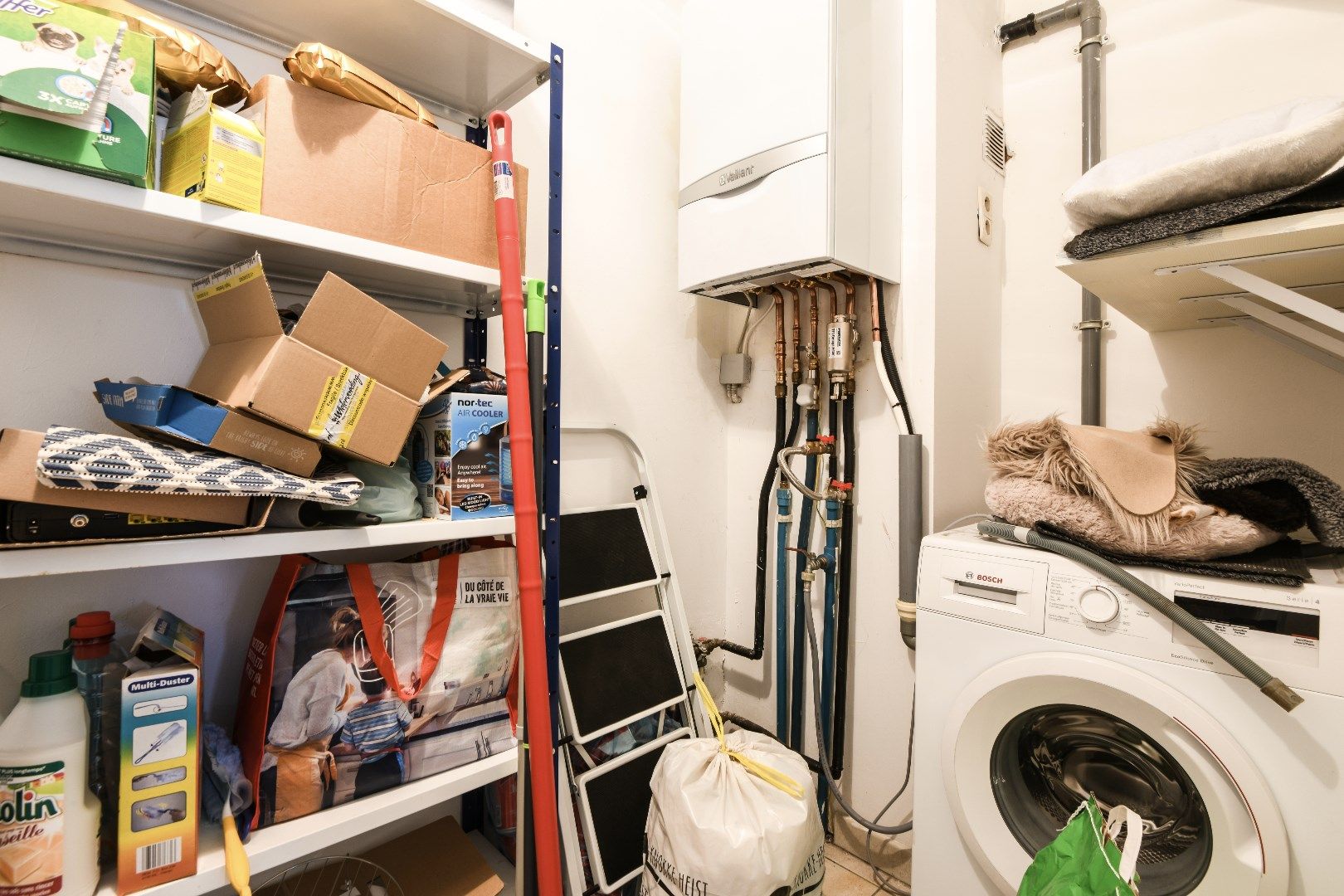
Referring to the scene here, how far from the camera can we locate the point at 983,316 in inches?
65.9

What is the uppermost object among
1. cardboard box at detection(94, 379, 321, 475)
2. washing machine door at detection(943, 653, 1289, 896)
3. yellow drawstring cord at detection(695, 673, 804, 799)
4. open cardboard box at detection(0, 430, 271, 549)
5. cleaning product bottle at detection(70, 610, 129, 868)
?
cardboard box at detection(94, 379, 321, 475)

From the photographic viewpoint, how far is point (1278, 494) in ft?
3.17

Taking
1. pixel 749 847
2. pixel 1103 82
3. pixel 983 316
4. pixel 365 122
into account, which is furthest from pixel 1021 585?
pixel 1103 82

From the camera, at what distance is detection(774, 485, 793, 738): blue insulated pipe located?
5.64 ft

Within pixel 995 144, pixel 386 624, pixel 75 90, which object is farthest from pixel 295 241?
pixel 995 144

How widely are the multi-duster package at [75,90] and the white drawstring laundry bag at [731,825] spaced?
1303mm

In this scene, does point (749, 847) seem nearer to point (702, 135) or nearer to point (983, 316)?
point (983, 316)

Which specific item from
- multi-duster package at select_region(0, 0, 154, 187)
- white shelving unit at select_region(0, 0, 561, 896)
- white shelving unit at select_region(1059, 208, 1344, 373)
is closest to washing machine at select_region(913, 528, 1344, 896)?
white shelving unit at select_region(1059, 208, 1344, 373)

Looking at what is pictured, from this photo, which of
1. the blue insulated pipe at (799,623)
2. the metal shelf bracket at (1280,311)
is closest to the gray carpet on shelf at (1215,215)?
the metal shelf bracket at (1280,311)

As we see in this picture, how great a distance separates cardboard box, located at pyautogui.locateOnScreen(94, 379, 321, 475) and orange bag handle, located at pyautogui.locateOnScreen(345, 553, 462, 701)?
20 centimetres

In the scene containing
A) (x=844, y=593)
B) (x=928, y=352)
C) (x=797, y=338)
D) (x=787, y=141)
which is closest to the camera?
(x=787, y=141)

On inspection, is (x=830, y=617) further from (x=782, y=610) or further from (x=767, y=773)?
(x=767, y=773)

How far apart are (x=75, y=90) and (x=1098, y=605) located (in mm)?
1544

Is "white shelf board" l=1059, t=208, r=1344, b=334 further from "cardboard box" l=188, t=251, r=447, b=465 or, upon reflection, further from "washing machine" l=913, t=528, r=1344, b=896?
"cardboard box" l=188, t=251, r=447, b=465
